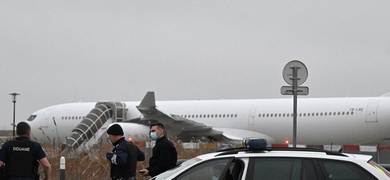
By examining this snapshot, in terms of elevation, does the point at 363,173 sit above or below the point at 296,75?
below

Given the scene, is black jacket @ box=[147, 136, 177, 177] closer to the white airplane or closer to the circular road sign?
the circular road sign

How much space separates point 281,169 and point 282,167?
25 millimetres

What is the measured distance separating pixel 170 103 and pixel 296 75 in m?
20.6

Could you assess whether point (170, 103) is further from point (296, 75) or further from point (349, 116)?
Answer: point (296, 75)

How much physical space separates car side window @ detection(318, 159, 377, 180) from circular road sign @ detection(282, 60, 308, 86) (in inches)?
243

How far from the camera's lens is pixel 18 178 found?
9617mm

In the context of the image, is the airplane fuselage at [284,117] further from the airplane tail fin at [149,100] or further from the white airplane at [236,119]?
the airplane tail fin at [149,100]

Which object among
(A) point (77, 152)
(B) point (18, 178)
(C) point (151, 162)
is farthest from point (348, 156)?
(A) point (77, 152)

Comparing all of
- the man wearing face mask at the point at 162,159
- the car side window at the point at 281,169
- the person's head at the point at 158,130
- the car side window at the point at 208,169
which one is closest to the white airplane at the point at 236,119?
the person's head at the point at 158,130

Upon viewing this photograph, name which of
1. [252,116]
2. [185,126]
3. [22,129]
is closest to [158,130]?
[22,129]

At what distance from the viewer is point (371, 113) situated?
28.4 m

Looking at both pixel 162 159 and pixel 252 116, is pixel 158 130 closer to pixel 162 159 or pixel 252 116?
pixel 162 159

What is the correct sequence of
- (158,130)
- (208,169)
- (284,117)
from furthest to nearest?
(284,117)
(158,130)
(208,169)

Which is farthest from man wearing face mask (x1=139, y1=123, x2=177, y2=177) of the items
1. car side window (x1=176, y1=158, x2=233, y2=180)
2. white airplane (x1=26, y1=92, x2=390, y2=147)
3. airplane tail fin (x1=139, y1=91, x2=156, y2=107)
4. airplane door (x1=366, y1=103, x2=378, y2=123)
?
airplane tail fin (x1=139, y1=91, x2=156, y2=107)
